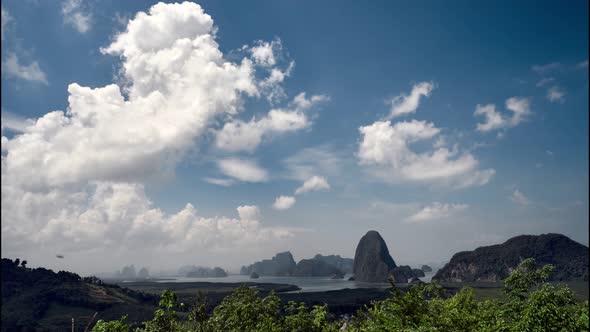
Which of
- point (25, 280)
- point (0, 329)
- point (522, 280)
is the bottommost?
point (0, 329)

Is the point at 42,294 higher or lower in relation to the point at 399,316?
lower

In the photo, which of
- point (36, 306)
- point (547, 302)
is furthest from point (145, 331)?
point (36, 306)

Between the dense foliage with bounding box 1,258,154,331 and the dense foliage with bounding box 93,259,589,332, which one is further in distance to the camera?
the dense foliage with bounding box 1,258,154,331

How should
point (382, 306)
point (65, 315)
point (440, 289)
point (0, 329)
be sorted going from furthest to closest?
point (65, 315) → point (0, 329) → point (440, 289) → point (382, 306)

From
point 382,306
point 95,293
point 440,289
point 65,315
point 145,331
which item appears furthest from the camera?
point 95,293

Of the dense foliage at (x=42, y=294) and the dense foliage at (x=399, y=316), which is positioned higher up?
the dense foliage at (x=399, y=316)

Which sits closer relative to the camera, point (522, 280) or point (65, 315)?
point (522, 280)

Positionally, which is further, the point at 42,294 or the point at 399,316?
the point at 42,294

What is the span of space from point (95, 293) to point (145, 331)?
176 m

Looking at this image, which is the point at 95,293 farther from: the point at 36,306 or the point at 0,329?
the point at 0,329

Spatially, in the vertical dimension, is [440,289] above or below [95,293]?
above

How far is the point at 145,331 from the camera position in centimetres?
2330

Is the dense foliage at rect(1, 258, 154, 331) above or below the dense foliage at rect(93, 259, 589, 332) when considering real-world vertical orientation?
below

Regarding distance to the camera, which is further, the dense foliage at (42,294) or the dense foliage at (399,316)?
the dense foliage at (42,294)
